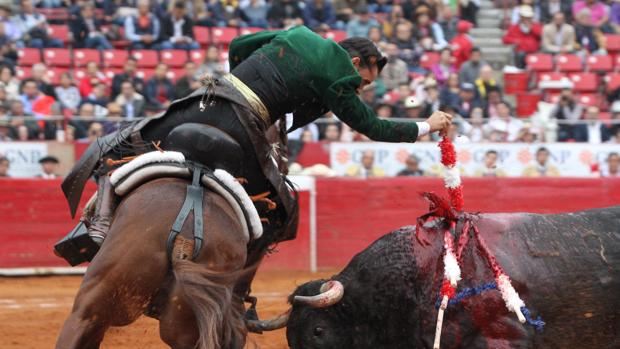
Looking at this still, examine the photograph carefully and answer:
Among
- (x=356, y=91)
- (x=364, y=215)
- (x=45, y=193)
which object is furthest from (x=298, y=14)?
(x=356, y=91)

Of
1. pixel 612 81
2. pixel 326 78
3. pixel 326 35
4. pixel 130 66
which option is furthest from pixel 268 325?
pixel 612 81

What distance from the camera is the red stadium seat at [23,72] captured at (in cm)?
1366

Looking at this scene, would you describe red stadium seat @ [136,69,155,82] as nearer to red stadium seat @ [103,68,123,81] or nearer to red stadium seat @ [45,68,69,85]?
red stadium seat @ [103,68,123,81]

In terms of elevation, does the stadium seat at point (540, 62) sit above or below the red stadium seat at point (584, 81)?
above

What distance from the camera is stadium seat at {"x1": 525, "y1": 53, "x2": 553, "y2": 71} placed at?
16.3m

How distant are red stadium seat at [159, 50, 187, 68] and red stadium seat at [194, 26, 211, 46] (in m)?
0.46

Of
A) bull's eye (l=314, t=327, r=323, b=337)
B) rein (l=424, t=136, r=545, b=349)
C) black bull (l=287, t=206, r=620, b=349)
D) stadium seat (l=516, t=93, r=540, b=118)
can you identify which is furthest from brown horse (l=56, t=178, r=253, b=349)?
stadium seat (l=516, t=93, r=540, b=118)

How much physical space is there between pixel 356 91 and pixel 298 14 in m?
10.8

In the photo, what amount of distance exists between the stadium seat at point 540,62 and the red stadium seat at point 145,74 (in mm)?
5874

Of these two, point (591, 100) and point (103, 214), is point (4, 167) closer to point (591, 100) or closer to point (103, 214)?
point (103, 214)

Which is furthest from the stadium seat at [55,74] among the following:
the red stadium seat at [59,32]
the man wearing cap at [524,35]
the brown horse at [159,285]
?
the brown horse at [159,285]

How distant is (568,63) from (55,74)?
25.8 feet

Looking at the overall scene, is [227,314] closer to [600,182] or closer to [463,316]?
[463,316]

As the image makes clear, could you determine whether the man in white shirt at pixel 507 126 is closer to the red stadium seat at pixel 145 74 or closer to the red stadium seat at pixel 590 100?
the red stadium seat at pixel 590 100
